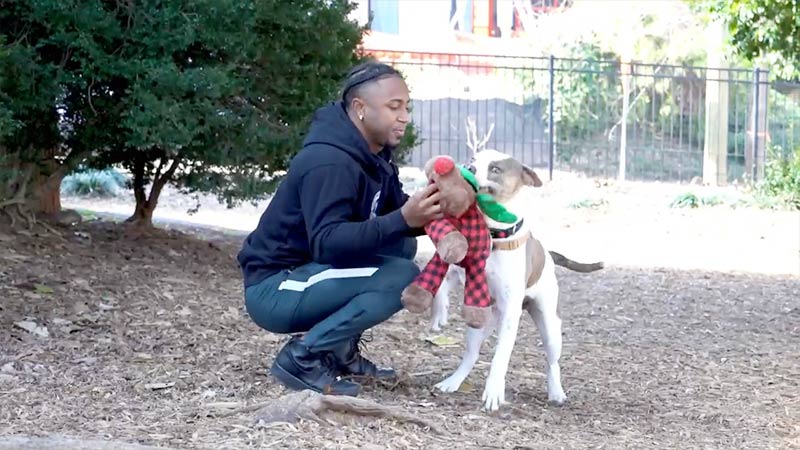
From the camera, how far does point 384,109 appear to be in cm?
514

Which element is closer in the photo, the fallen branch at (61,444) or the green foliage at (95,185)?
the fallen branch at (61,444)

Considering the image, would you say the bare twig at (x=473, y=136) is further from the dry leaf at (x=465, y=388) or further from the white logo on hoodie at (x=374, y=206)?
the white logo on hoodie at (x=374, y=206)

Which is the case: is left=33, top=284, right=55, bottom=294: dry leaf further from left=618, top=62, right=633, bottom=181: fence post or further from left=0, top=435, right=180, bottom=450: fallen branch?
left=618, top=62, right=633, bottom=181: fence post

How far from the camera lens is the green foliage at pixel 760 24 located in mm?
9352

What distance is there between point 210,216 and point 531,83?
27.3 ft

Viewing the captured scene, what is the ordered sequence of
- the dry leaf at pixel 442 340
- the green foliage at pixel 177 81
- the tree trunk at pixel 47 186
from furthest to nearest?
the tree trunk at pixel 47 186 < the dry leaf at pixel 442 340 < the green foliage at pixel 177 81

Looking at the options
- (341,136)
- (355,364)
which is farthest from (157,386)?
(341,136)

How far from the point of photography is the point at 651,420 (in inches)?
230

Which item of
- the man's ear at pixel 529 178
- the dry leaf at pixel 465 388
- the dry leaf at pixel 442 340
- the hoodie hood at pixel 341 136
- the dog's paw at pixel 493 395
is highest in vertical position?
the hoodie hood at pixel 341 136

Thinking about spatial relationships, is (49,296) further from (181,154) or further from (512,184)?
(512,184)

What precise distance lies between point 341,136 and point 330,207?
0.33 metres

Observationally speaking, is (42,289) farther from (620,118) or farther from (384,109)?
(620,118)

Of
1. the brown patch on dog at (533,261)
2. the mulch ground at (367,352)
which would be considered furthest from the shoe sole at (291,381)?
the brown patch on dog at (533,261)

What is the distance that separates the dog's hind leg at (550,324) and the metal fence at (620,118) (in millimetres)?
12694
